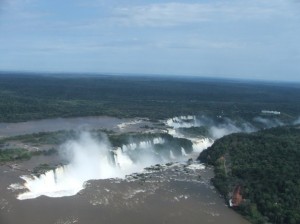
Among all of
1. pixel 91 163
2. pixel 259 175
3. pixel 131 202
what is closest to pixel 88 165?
pixel 91 163

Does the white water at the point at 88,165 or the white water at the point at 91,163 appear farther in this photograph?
the white water at the point at 91,163

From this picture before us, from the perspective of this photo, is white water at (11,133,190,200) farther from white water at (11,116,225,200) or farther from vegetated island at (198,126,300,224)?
vegetated island at (198,126,300,224)

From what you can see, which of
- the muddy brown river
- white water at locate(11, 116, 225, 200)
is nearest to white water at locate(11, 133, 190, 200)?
white water at locate(11, 116, 225, 200)

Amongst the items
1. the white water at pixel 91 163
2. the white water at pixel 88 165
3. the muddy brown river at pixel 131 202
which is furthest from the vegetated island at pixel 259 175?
Result: the white water at pixel 88 165

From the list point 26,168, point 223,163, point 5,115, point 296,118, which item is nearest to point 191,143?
point 223,163

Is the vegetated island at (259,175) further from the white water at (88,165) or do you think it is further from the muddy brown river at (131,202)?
the white water at (88,165)

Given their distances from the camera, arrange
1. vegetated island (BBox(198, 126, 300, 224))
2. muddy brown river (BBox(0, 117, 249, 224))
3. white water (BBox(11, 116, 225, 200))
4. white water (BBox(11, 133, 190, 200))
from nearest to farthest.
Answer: muddy brown river (BBox(0, 117, 249, 224))
vegetated island (BBox(198, 126, 300, 224))
white water (BBox(11, 133, 190, 200))
white water (BBox(11, 116, 225, 200))

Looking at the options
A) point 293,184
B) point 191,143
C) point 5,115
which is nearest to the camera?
point 293,184

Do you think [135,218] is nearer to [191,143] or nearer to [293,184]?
[293,184]
